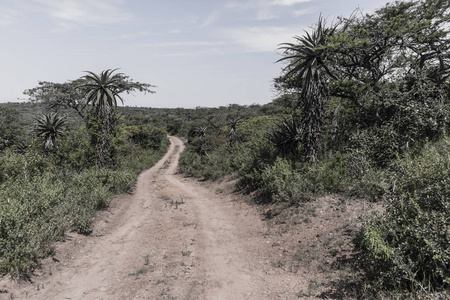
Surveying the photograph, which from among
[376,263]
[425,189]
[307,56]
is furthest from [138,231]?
[307,56]

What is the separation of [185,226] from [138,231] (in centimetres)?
163

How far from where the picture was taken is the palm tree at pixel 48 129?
15688 millimetres

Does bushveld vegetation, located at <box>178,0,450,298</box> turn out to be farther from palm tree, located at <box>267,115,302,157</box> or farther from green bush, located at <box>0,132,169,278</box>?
green bush, located at <box>0,132,169,278</box>

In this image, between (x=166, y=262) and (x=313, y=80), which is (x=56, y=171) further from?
(x=313, y=80)

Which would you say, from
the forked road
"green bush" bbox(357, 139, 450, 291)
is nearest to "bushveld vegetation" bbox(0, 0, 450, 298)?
"green bush" bbox(357, 139, 450, 291)

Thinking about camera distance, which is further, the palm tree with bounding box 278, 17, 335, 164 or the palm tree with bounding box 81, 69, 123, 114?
the palm tree with bounding box 81, 69, 123, 114

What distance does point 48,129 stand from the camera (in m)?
15.7

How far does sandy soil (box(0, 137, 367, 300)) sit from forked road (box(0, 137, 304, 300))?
0.07ft

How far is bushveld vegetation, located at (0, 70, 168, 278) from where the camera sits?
18.8ft

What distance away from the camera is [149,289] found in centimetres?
531

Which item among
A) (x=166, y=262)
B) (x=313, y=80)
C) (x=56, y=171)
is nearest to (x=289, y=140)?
(x=313, y=80)

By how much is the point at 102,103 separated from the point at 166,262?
1189 centimetres

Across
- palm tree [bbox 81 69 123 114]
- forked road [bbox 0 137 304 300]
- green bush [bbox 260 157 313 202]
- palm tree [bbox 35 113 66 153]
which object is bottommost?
forked road [bbox 0 137 304 300]

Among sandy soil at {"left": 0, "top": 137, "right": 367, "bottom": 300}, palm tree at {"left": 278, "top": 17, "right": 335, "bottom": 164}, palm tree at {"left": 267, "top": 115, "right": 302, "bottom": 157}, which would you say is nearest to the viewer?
sandy soil at {"left": 0, "top": 137, "right": 367, "bottom": 300}
